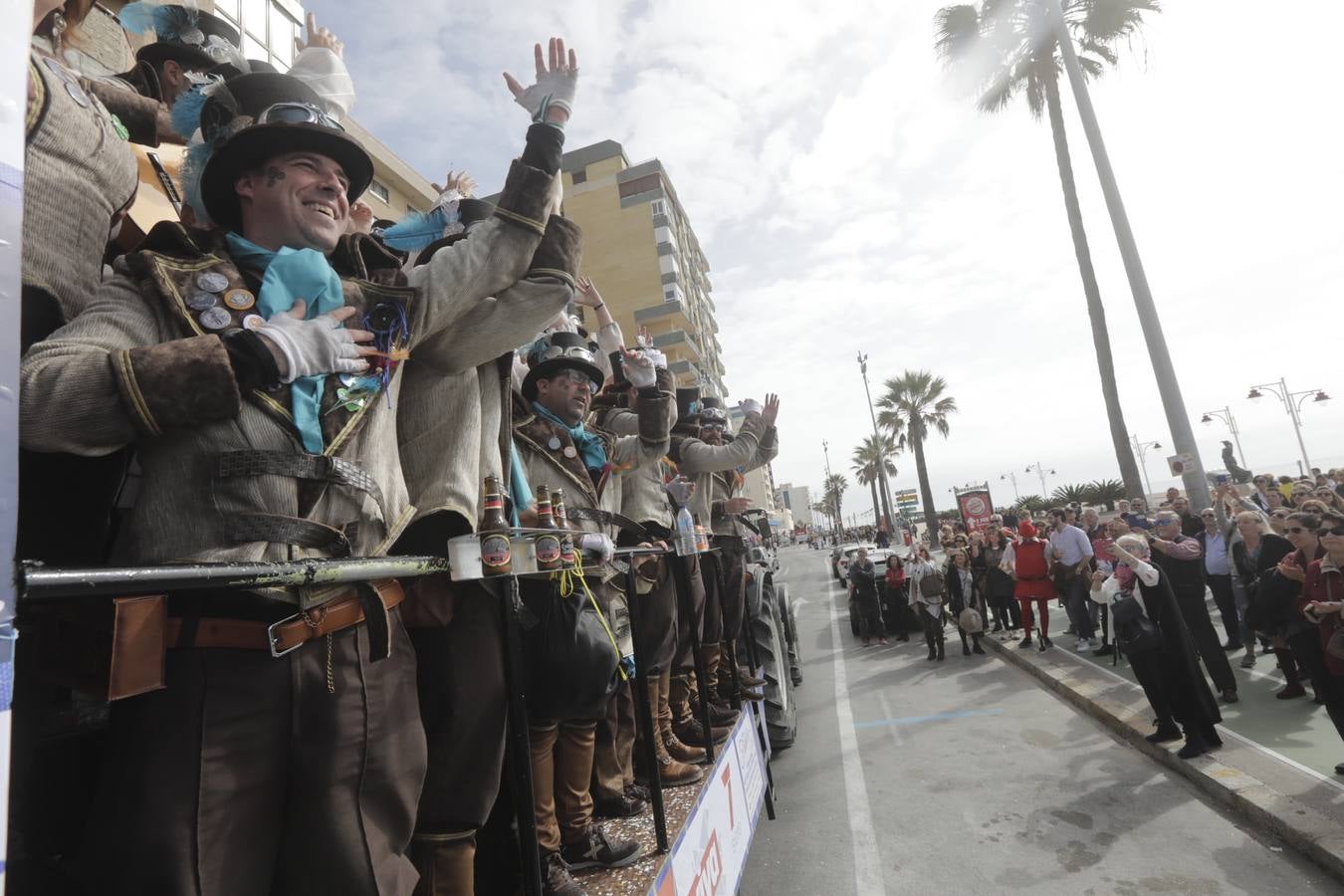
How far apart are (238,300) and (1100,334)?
1583 centimetres

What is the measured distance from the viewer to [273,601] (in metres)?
1.38

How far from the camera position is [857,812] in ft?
19.1

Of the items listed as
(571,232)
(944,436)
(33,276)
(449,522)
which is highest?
(944,436)

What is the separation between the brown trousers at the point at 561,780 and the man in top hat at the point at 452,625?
1.94ft

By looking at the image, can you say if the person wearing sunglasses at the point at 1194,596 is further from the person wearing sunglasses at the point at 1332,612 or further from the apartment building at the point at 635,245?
the apartment building at the point at 635,245

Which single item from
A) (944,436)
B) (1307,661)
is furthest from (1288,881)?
(944,436)

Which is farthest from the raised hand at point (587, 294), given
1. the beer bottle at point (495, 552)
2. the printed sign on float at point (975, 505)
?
the printed sign on float at point (975, 505)

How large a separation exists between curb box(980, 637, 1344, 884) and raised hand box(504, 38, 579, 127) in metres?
5.84

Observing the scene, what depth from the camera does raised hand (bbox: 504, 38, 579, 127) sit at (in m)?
2.17

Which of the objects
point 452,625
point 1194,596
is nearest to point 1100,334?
point 1194,596

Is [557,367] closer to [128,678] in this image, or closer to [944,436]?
[128,678]

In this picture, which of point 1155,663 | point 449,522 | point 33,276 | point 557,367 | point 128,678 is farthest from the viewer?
point 1155,663

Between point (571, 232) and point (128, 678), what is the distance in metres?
1.58

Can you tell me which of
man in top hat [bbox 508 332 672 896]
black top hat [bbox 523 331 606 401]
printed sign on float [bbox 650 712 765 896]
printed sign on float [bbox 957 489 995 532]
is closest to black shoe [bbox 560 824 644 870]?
man in top hat [bbox 508 332 672 896]
